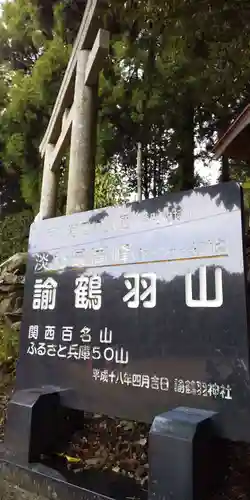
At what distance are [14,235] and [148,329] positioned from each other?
6.60 metres

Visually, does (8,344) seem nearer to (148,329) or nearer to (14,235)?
(148,329)

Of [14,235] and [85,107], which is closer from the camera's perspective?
[85,107]

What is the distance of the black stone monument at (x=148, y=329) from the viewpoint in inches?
59.2

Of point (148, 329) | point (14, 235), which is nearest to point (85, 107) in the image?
point (148, 329)

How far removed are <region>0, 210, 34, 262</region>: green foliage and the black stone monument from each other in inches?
207

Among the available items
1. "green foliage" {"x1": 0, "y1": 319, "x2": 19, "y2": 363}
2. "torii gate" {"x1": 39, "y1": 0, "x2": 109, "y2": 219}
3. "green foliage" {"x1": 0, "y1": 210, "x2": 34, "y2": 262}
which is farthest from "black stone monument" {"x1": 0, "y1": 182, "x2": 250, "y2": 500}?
"green foliage" {"x1": 0, "y1": 210, "x2": 34, "y2": 262}

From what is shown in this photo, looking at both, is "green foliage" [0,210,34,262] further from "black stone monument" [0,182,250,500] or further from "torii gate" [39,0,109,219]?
"black stone monument" [0,182,250,500]

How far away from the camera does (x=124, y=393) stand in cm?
183

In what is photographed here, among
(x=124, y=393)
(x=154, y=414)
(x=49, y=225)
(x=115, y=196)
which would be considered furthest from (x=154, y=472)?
(x=115, y=196)

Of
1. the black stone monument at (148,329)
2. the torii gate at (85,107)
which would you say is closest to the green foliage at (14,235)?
the torii gate at (85,107)

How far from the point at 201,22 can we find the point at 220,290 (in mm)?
2527

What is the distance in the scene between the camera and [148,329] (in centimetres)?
181

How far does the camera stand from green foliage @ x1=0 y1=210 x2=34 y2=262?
24.5 ft

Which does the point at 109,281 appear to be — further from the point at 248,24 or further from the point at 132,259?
the point at 248,24
